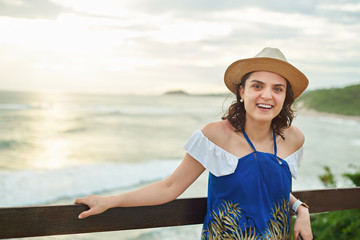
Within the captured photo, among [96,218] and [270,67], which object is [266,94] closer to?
[270,67]

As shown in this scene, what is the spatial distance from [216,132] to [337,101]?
186 feet

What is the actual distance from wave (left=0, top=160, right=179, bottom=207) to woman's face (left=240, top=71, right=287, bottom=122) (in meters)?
6.83

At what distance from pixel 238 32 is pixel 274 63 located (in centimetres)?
3164

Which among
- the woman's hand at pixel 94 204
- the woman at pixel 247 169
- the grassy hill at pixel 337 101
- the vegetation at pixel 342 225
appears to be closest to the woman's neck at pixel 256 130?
the woman at pixel 247 169

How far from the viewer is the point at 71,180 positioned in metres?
9.42

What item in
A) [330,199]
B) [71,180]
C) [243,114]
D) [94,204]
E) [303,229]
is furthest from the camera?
[71,180]

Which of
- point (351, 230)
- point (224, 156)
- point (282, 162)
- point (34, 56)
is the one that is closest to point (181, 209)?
point (224, 156)

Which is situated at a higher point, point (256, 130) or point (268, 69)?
point (268, 69)

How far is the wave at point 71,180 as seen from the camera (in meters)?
7.91

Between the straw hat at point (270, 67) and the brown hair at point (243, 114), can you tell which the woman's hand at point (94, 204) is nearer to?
the brown hair at point (243, 114)

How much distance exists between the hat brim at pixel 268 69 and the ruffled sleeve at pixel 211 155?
1.23 feet

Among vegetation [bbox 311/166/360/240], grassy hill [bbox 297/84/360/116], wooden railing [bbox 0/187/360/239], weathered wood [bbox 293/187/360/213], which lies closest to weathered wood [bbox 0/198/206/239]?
wooden railing [bbox 0/187/360/239]

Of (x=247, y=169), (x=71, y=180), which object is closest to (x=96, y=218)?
(x=247, y=169)

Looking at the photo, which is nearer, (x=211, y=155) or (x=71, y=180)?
(x=211, y=155)
